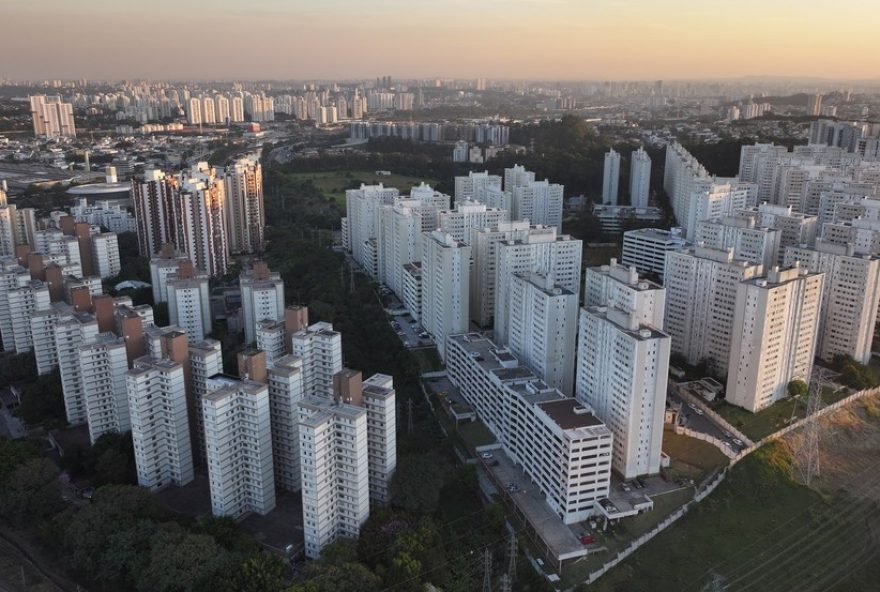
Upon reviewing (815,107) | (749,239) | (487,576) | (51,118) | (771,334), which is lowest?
(487,576)

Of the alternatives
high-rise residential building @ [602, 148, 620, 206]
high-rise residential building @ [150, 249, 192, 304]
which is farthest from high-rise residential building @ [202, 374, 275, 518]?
high-rise residential building @ [602, 148, 620, 206]

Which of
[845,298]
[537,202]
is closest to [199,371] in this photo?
[845,298]

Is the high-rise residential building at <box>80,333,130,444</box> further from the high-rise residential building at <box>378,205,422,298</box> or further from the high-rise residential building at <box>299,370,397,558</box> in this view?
the high-rise residential building at <box>378,205,422,298</box>

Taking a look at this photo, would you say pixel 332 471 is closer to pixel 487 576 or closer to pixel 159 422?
pixel 487 576

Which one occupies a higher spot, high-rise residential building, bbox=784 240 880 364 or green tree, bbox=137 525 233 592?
high-rise residential building, bbox=784 240 880 364

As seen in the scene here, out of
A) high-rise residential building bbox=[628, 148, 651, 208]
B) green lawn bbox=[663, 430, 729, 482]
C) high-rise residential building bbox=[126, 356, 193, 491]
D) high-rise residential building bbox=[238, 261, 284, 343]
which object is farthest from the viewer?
high-rise residential building bbox=[628, 148, 651, 208]

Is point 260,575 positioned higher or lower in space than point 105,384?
lower

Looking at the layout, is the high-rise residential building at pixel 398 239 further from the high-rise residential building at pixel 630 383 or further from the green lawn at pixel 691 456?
the green lawn at pixel 691 456
